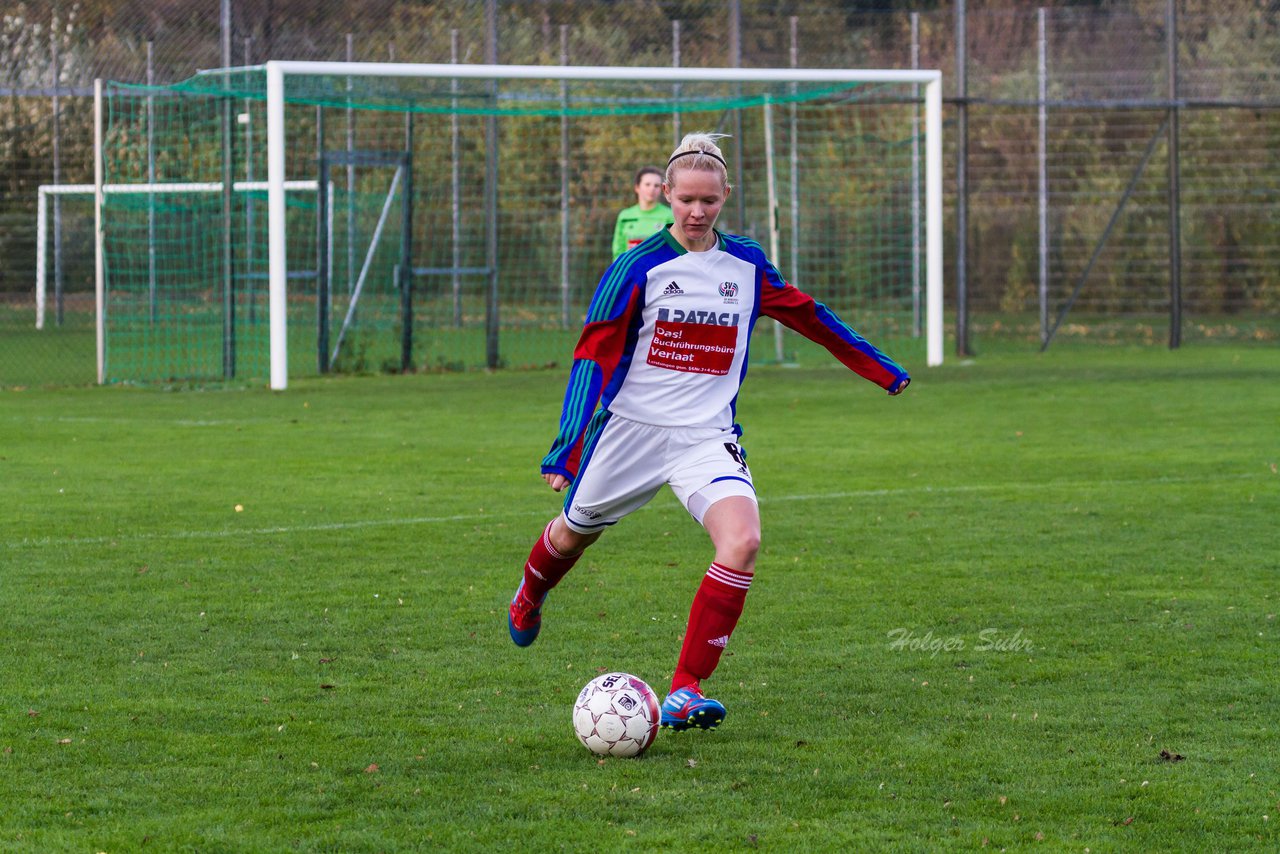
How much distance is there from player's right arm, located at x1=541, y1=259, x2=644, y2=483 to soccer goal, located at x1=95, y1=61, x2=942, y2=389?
11.2 metres

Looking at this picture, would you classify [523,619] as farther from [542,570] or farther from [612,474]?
[612,474]

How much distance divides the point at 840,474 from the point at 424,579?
12.6ft

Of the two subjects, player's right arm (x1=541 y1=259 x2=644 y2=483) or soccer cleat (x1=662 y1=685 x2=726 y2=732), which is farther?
player's right arm (x1=541 y1=259 x2=644 y2=483)

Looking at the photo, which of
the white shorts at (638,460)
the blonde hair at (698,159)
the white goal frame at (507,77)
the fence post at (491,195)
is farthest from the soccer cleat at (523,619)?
the fence post at (491,195)

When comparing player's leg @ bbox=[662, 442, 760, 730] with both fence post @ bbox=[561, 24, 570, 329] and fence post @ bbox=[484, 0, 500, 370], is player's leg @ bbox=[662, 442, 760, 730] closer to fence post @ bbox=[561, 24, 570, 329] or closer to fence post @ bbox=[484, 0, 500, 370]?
fence post @ bbox=[484, 0, 500, 370]

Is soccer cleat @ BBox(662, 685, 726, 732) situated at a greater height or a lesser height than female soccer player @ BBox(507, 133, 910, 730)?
lesser

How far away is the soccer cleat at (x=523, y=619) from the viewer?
5.41m

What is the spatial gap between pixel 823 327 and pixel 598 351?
0.80 meters

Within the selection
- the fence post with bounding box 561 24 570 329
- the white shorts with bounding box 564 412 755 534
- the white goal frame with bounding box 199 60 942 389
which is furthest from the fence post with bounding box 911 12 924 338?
the white shorts with bounding box 564 412 755 534

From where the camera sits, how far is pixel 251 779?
4.12 m

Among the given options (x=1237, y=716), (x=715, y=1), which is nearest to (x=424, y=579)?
(x=1237, y=716)

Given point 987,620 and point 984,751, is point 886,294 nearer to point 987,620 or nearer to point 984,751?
point 987,620

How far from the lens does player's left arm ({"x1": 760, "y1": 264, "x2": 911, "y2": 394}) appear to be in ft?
17.0
